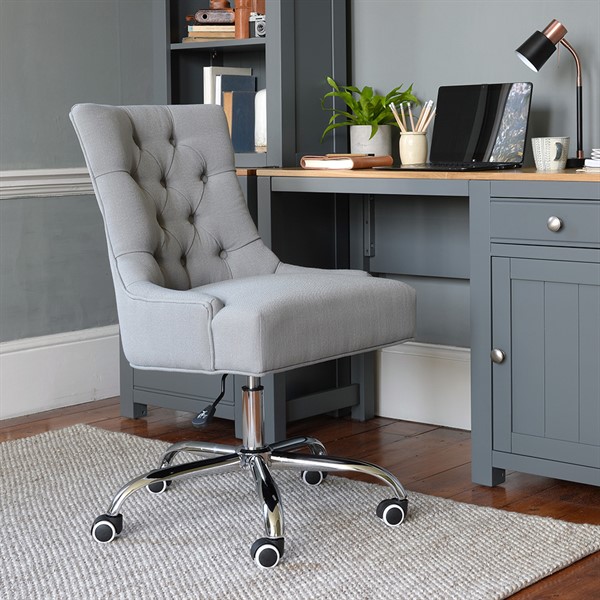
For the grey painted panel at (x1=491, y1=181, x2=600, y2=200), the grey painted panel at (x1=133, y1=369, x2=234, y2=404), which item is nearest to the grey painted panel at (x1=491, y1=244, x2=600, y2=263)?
the grey painted panel at (x1=491, y1=181, x2=600, y2=200)

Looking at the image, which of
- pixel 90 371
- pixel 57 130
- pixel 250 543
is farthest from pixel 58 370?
pixel 250 543

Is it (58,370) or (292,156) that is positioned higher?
(292,156)

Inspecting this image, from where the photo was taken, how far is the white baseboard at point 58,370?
3.37m

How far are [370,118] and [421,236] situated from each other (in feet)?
1.23

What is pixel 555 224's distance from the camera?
7.82 feet

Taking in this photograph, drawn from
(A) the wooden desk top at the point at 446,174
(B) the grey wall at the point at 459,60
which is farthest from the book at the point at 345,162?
(B) the grey wall at the point at 459,60

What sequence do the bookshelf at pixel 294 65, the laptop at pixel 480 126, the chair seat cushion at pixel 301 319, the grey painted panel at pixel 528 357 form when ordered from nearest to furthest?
the chair seat cushion at pixel 301 319
the grey painted panel at pixel 528 357
the laptop at pixel 480 126
the bookshelf at pixel 294 65

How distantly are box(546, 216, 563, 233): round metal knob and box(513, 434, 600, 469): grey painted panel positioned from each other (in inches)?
19.2

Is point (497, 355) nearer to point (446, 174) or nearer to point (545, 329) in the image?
point (545, 329)

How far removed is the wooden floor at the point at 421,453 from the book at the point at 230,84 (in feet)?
3.33

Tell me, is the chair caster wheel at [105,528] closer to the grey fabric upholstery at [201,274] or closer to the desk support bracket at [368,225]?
the grey fabric upholstery at [201,274]

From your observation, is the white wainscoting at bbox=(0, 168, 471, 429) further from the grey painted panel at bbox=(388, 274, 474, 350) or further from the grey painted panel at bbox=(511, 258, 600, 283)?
the grey painted panel at bbox=(511, 258, 600, 283)

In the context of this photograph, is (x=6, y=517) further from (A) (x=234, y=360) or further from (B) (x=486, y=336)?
(B) (x=486, y=336)

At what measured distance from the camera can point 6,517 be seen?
7.80 ft
